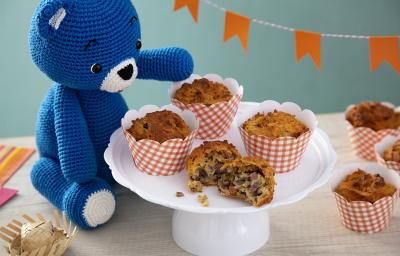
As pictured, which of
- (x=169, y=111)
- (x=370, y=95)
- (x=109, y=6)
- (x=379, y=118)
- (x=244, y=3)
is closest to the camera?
(x=109, y=6)

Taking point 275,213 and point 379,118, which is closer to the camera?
point 275,213

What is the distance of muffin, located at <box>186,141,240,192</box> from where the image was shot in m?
1.11

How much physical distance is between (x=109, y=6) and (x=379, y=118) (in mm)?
717

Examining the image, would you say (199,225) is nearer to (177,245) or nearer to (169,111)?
(177,245)

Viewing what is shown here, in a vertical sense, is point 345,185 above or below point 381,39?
below

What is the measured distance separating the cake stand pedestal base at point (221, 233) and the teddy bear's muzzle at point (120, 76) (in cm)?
28

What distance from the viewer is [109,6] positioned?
3.66 feet

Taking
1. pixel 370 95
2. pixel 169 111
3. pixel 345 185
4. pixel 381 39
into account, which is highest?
pixel 381 39

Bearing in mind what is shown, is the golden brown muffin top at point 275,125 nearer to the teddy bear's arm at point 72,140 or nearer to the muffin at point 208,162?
the muffin at point 208,162

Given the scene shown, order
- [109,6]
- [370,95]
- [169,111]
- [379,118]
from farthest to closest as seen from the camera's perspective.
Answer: [370,95] < [379,118] < [169,111] < [109,6]

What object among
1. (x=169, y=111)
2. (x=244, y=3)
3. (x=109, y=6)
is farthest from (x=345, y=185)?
(x=244, y=3)

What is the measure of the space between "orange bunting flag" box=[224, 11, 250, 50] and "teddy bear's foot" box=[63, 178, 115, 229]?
0.45 m

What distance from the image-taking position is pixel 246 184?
106cm

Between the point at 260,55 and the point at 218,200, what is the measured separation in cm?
121
